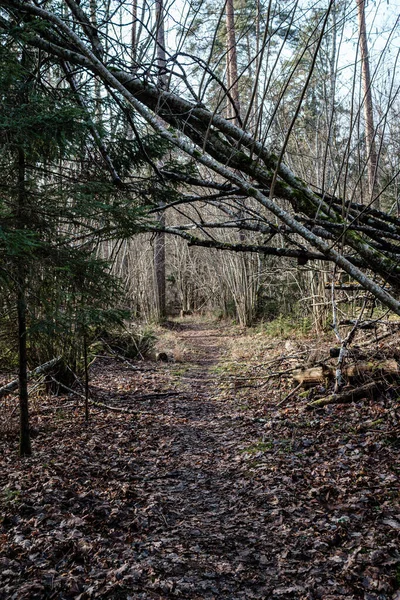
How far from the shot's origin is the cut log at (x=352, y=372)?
4934 mm

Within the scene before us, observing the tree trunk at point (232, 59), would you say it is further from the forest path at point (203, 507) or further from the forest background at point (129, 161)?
the forest path at point (203, 507)

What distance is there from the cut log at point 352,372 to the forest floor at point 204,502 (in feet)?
0.92

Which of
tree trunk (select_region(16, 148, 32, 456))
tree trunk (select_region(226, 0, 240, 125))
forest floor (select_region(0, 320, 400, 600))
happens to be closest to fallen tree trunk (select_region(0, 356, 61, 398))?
forest floor (select_region(0, 320, 400, 600))

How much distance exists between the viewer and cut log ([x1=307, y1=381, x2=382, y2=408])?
502 centimetres

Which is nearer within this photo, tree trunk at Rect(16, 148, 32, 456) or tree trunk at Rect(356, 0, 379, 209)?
tree trunk at Rect(356, 0, 379, 209)

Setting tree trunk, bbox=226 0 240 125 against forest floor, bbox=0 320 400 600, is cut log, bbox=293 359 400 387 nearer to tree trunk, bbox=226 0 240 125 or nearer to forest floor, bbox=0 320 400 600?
forest floor, bbox=0 320 400 600

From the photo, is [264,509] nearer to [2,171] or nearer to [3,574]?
[3,574]

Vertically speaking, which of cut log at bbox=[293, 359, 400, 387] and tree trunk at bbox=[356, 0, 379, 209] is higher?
tree trunk at bbox=[356, 0, 379, 209]

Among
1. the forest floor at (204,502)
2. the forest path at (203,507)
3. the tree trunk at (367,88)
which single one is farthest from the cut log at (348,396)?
the tree trunk at (367,88)

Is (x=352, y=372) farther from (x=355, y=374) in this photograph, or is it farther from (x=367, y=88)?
(x=367, y=88)

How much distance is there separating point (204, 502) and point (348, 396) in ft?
8.18

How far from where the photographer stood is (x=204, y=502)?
11.4 ft

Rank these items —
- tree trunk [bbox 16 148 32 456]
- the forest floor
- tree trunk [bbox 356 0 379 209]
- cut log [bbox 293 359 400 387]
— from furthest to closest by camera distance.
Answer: cut log [bbox 293 359 400 387]
tree trunk [bbox 16 148 32 456]
tree trunk [bbox 356 0 379 209]
the forest floor

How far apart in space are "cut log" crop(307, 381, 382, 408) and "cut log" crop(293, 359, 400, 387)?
0.50ft
